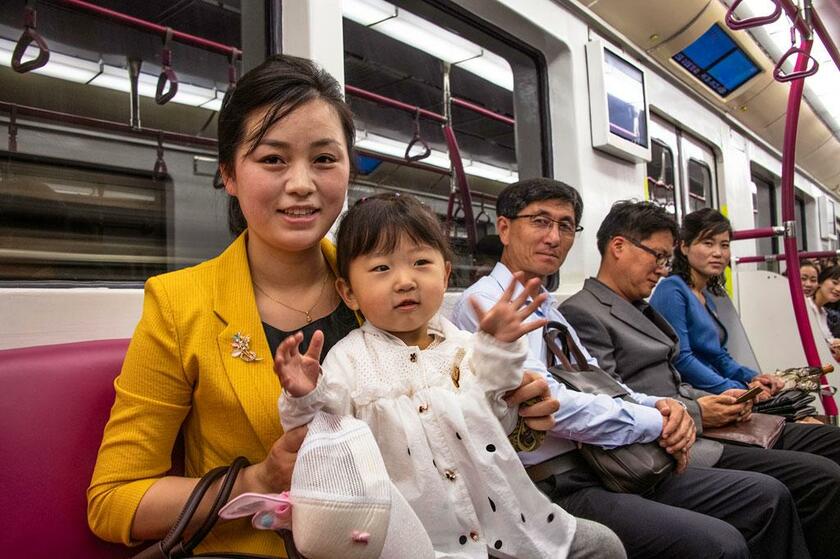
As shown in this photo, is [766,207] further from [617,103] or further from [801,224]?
[617,103]

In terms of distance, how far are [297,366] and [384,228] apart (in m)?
0.37

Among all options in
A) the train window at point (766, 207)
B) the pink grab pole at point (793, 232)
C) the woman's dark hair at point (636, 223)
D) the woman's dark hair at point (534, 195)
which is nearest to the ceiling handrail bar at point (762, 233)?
the pink grab pole at point (793, 232)

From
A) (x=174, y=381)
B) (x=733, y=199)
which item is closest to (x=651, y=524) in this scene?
(x=174, y=381)

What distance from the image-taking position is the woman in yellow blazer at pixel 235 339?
1038 mm

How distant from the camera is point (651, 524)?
1.51 metres

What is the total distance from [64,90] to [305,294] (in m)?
2.79

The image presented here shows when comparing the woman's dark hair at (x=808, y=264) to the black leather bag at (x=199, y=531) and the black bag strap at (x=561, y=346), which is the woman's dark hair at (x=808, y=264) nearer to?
the black bag strap at (x=561, y=346)

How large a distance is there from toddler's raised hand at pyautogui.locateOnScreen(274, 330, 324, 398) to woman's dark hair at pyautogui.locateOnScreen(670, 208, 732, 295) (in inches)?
99.8

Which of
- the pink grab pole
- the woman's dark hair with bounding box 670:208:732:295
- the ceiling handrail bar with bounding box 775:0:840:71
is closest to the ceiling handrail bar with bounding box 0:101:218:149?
the woman's dark hair with bounding box 670:208:732:295

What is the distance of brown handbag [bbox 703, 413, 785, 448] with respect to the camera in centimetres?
203

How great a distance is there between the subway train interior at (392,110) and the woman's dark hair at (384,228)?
21cm

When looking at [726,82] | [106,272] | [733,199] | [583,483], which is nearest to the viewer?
[583,483]

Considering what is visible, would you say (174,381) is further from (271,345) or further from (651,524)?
(651,524)

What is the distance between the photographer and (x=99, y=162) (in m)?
2.56
